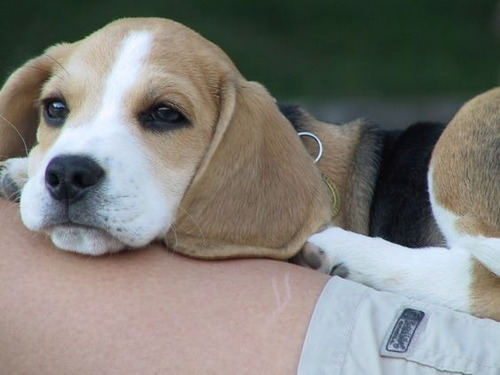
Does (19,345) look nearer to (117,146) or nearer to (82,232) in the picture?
Result: (82,232)

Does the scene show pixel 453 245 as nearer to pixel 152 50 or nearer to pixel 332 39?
pixel 152 50

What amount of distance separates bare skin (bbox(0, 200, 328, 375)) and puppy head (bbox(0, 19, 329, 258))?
134 mm

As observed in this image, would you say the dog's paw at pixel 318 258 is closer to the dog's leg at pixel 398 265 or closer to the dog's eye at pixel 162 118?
the dog's leg at pixel 398 265

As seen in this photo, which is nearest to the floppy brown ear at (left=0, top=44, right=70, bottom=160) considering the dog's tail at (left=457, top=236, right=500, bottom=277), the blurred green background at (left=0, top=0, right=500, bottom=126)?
the dog's tail at (left=457, top=236, right=500, bottom=277)

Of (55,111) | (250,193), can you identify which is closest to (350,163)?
(250,193)

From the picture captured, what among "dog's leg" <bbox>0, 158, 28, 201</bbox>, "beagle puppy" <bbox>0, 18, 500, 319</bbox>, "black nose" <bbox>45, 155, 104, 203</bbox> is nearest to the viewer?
"black nose" <bbox>45, 155, 104, 203</bbox>

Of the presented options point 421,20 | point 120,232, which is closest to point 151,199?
point 120,232

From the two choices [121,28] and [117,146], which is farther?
[121,28]

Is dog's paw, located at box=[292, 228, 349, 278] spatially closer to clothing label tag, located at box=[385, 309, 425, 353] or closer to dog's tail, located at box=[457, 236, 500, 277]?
dog's tail, located at box=[457, 236, 500, 277]

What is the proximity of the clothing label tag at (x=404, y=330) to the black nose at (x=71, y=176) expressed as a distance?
1092 millimetres

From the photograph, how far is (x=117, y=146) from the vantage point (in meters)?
3.70

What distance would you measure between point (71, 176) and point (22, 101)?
1.02 m

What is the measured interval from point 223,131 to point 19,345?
113 cm

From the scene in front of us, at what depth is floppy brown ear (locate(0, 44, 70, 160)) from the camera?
14.2 feet
